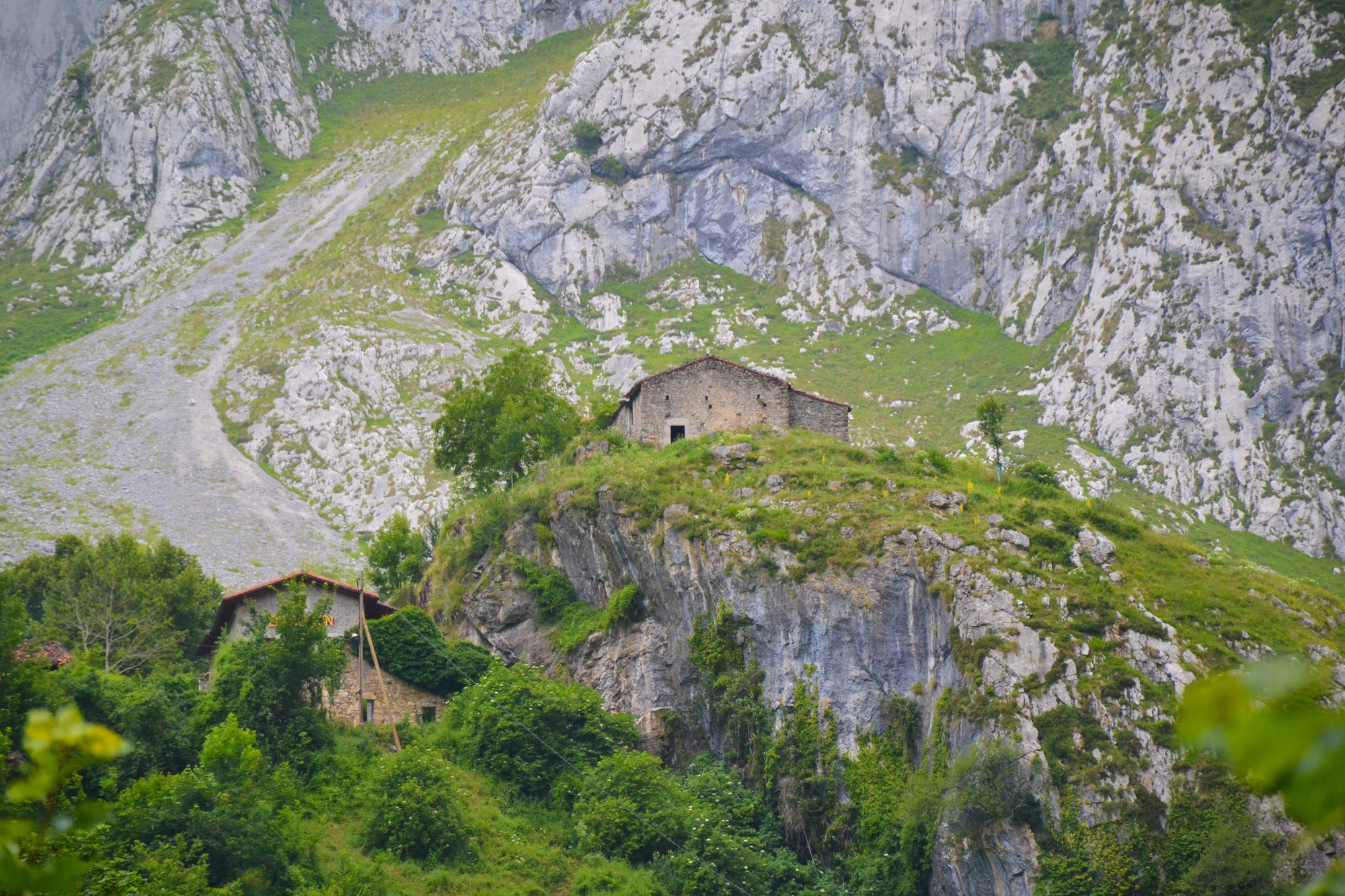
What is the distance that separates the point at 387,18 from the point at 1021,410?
125 metres

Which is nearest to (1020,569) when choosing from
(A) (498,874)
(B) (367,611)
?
(A) (498,874)

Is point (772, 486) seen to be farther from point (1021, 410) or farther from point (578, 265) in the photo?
point (578, 265)

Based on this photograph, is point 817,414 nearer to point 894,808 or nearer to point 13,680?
point 894,808

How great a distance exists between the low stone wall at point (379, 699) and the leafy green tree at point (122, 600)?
28.0 feet

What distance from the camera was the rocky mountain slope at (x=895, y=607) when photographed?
2794 centimetres

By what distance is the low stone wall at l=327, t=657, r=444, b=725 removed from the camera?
35.8 m

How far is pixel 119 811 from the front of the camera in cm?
2259

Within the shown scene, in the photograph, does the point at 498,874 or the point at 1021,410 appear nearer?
the point at 498,874

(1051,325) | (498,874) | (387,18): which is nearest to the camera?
(498,874)

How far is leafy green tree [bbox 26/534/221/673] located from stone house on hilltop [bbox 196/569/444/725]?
9.33ft

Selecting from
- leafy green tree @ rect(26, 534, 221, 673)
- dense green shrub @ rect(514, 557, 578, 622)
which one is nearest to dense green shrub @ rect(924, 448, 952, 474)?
dense green shrub @ rect(514, 557, 578, 622)

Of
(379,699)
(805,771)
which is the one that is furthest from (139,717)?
(805,771)

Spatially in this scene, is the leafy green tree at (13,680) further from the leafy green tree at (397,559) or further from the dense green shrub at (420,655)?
the leafy green tree at (397,559)

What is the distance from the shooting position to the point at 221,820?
24562 millimetres
